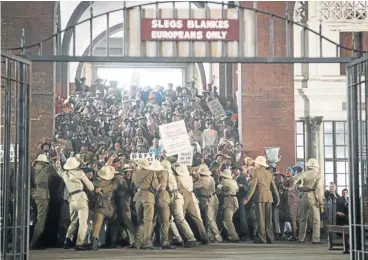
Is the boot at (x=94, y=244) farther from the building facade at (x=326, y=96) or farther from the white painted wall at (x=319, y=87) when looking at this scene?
the white painted wall at (x=319, y=87)

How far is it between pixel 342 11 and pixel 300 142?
7.16ft

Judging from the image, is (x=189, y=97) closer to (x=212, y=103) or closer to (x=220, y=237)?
(x=212, y=103)

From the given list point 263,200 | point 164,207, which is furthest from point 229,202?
point 164,207

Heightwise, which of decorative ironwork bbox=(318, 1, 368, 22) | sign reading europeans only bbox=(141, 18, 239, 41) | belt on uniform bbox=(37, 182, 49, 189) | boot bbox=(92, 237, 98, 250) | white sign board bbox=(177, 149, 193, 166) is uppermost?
decorative ironwork bbox=(318, 1, 368, 22)

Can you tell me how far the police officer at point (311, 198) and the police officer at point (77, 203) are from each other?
326 centimetres

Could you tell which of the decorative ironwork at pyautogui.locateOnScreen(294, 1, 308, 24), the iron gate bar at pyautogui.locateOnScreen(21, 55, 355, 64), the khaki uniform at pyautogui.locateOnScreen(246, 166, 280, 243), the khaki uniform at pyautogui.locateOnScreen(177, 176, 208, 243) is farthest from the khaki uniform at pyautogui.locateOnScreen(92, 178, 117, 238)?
the decorative ironwork at pyautogui.locateOnScreen(294, 1, 308, 24)

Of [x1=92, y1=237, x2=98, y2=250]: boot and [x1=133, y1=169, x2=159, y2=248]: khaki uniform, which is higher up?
[x1=133, y1=169, x2=159, y2=248]: khaki uniform

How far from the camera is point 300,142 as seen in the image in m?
A: 13.3

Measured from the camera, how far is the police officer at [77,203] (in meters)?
11.9

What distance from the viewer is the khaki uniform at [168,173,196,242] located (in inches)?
480

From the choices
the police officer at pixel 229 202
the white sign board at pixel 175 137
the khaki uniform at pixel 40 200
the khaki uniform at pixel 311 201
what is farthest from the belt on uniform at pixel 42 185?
the khaki uniform at pixel 311 201

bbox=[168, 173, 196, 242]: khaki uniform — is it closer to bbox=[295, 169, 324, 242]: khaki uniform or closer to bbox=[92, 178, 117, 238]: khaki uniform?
bbox=[92, 178, 117, 238]: khaki uniform

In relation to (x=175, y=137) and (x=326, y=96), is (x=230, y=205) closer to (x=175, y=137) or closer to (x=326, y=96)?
(x=175, y=137)

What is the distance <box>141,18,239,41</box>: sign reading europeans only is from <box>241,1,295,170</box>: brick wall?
410 centimetres
